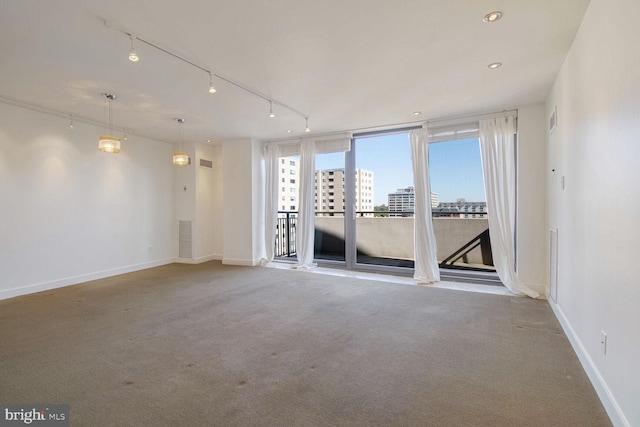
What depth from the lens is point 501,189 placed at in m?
4.12

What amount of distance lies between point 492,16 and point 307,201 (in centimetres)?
397

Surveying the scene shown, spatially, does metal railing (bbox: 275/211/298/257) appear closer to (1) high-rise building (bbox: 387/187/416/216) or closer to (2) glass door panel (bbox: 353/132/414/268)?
(2) glass door panel (bbox: 353/132/414/268)

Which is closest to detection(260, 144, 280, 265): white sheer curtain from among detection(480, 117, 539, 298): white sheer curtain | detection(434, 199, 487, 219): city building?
detection(434, 199, 487, 219): city building

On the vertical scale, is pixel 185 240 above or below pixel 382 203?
below

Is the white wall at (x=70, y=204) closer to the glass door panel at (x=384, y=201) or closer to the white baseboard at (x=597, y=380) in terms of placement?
the glass door panel at (x=384, y=201)

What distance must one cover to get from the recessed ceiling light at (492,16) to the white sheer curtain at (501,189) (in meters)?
2.31

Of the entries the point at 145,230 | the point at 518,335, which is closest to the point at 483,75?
the point at 518,335

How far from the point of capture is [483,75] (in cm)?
307

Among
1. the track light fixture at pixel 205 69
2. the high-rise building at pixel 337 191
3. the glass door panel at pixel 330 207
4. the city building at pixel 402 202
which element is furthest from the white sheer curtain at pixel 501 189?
the track light fixture at pixel 205 69

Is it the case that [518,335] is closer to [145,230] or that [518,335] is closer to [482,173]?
[482,173]

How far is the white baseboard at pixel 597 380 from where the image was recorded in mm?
1562

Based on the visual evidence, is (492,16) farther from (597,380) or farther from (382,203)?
(382,203)

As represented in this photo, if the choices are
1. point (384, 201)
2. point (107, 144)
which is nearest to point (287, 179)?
point (384, 201)

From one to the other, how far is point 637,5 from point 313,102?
2.93 metres
